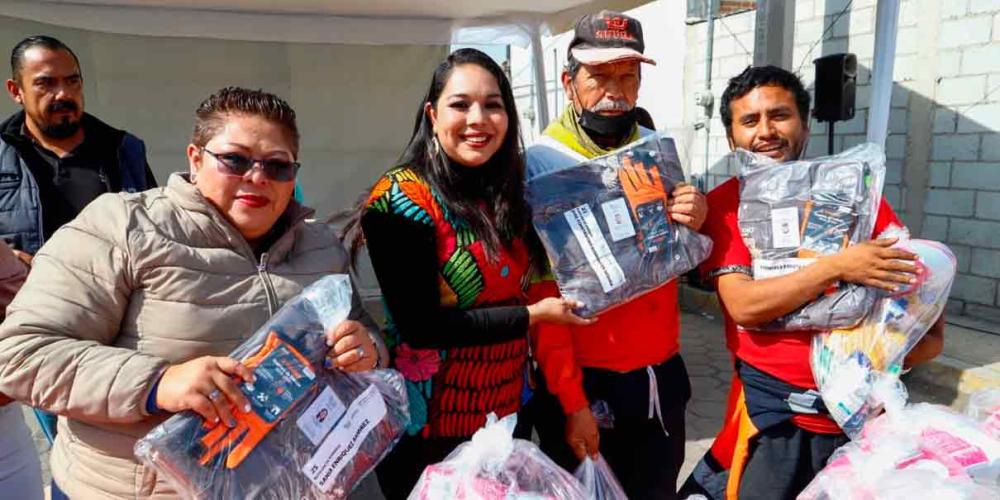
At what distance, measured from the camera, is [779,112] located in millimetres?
1837

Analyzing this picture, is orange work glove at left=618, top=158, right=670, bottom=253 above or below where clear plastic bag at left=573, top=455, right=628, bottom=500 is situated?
above

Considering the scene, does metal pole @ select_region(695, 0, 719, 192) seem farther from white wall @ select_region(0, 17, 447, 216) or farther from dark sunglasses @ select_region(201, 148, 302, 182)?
dark sunglasses @ select_region(201, 148, 302, 182)

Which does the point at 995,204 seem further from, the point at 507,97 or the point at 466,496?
the point at 466,496

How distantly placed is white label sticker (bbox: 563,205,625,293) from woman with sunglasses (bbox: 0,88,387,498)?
0.60 meters

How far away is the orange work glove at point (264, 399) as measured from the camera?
1162 mm

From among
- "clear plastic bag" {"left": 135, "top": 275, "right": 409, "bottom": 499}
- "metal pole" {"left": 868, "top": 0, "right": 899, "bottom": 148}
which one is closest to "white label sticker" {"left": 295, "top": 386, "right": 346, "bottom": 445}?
"clear plastic bag" {"left": 135, "top": 275, "right": 409, "bottom": 499}

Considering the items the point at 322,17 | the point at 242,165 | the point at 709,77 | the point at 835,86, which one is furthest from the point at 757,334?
the point at 709,77

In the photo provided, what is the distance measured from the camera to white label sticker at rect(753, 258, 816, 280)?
168cm

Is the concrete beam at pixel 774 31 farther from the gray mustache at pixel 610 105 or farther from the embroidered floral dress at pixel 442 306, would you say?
the embroidered floral dress at pixel 442 306

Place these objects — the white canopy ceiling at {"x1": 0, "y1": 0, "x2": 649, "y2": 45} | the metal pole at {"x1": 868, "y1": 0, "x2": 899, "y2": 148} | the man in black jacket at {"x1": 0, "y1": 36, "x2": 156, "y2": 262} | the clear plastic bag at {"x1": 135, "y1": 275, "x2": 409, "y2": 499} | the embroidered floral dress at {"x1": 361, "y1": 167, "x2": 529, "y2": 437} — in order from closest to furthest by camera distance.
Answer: the clear plastic bag at {"x1": 135, "y1": 275, "x2": 409, "y2": 499}
the embroidered floral dress at {"x1": 361, "y1": 167, "x2": 529, "y2": 437}
the man in black jacket at {"x1": 0, "y1": 36, "x2": 156, "y2": 262}
the metal pole at {"x1": 868, "y1": 0, "x2": 899, "y2": 148}
the white canopy ceiling at {"x1": 0, "y1": 0, "x2": 649, "y2": 45}

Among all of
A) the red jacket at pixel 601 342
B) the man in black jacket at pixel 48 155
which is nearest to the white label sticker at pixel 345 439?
the red jacket at pixel 601 342

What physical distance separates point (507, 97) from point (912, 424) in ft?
3.97

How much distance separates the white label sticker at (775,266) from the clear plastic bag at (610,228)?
0.56 ft

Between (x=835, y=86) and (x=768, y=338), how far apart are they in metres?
4.61
